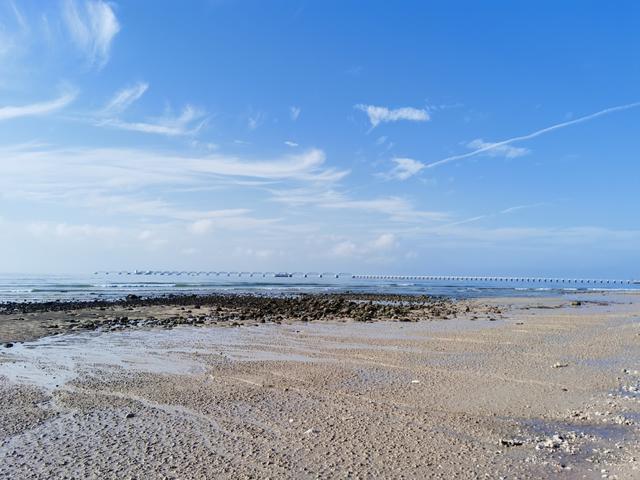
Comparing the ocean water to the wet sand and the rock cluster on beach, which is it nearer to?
the rock cluster on beach

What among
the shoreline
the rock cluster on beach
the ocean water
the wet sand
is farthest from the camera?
the ocean water

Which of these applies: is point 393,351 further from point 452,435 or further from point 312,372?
point 452,435

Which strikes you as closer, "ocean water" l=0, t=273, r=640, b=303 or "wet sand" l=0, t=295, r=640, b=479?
"wet sand" l=0, t=295, r=640, b=479

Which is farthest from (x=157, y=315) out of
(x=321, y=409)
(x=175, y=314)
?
(x=321, y=409)

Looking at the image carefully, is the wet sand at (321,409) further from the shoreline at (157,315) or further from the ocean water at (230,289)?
the ocean water at (230,289)

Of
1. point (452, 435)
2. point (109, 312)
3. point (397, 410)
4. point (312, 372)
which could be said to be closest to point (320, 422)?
point (397, 410)

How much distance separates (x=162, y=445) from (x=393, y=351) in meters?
11.7

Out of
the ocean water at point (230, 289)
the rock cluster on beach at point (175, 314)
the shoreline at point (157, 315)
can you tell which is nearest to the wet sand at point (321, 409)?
the shoreline at point (157, 315)

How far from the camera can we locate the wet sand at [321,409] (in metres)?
7.91

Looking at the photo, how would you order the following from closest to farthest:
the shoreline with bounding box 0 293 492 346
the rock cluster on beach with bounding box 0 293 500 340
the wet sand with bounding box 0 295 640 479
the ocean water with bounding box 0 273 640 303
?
the wet sand with bounding box 0 295 640 479 < the shoreline with bounding box 0 293 492 346 < the rock cluster on beach with bounding box 0 293 500 340 < the ocean water with bounding box 0 273 640 303

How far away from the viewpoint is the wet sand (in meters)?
7.91

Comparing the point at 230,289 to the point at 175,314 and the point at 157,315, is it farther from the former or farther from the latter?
the point at 157,315

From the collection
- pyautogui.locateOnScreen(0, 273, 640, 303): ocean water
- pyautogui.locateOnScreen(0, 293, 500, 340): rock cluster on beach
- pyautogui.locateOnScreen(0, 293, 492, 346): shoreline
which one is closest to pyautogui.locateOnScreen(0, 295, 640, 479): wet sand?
pyautogui.locateOnScreen(0, 293, 492, 346): shoreline

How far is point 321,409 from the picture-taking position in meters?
11.0
